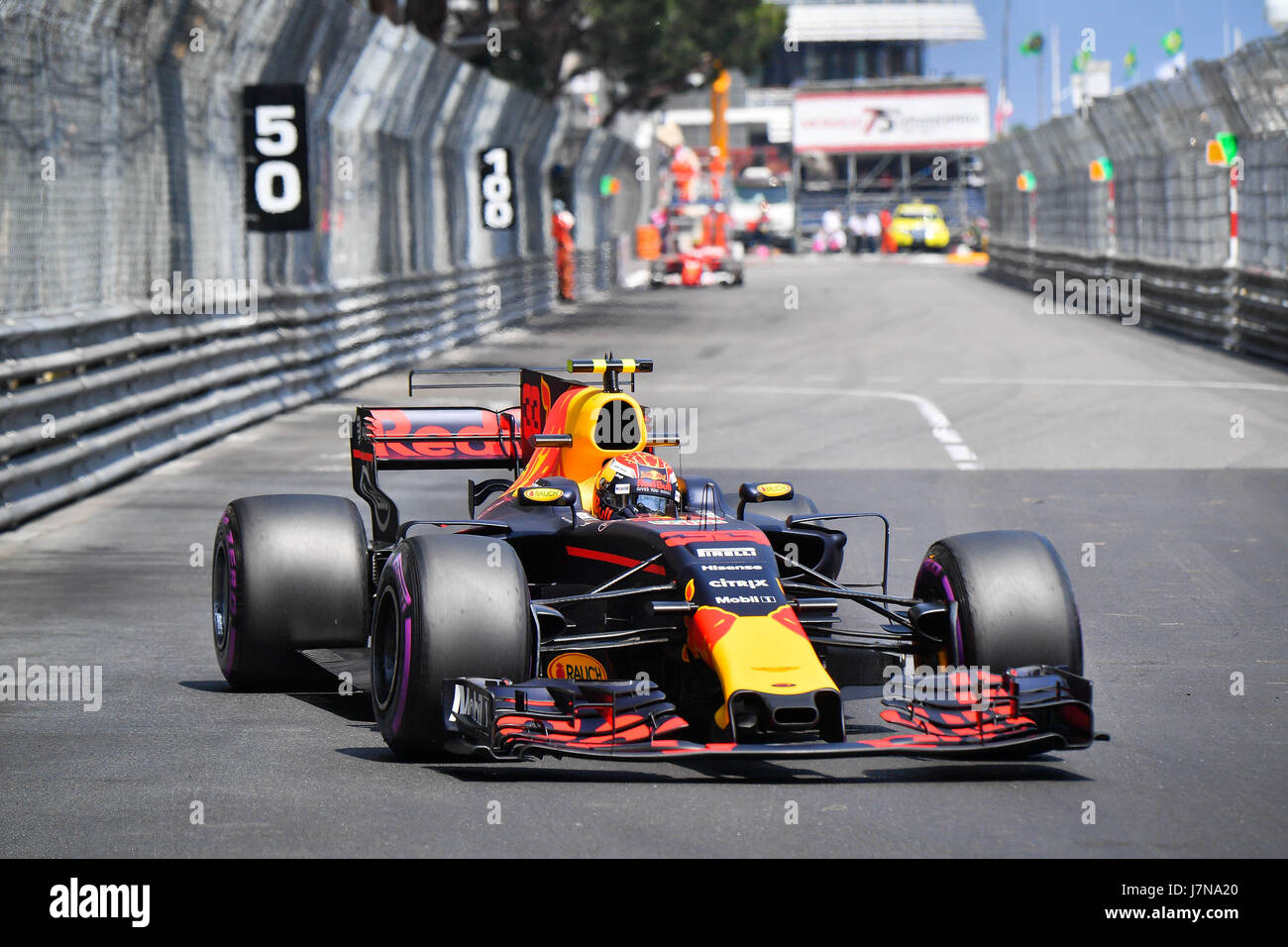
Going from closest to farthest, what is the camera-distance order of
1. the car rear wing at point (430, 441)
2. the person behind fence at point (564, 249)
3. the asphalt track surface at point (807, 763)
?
the asphalt track surface at point (807, 763) → the car rear wing at point (430, 441) → the person behind fence at point (564, 249)

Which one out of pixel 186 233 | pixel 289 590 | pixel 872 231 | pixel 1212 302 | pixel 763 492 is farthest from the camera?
pixel 872 231

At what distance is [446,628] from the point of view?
6.31 meters

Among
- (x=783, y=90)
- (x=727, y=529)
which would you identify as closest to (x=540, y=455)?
(x=727, y=529)

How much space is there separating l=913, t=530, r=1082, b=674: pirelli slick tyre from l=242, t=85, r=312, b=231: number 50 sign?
11.7m

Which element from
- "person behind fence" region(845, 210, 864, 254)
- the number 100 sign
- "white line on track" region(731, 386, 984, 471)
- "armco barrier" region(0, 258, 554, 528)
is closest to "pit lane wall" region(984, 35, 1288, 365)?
"white line on track" region(731, 386, 984, 471)

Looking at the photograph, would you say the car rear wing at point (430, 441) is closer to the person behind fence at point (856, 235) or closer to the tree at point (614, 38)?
the tree at point (614, 38)

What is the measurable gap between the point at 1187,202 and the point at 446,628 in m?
24.6

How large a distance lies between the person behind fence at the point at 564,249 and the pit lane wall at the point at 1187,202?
9.21 m

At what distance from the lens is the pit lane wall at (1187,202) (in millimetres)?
23594

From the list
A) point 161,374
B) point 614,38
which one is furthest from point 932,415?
point 614,38

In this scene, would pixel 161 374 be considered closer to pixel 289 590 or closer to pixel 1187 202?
pixel 289 590

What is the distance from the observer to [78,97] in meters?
13.3

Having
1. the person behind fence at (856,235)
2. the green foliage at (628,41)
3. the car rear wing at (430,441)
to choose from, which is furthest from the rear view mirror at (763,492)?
the person behind fence at (856,235)
